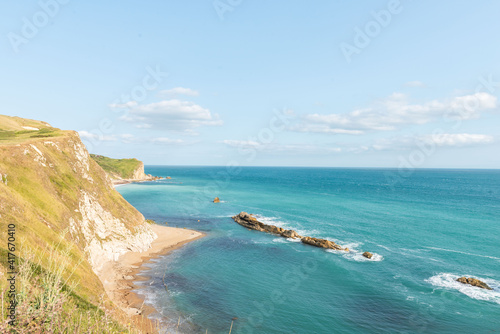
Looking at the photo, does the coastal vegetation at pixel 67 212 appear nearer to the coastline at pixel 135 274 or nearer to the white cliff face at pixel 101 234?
the white cliff face at pixel 101 234

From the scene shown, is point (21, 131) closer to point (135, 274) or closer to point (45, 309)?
point (135, 274)

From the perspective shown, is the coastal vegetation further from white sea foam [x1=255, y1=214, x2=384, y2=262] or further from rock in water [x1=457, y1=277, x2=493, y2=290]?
rock in water [x1=457, y1=277, x2=493, y2=290]

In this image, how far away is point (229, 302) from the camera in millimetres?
34438

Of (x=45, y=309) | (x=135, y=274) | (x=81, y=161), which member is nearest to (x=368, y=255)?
(x=135, y=274)

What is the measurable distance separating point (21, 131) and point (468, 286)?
95.1m

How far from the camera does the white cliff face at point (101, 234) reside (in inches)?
1576

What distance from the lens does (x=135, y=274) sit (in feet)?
136

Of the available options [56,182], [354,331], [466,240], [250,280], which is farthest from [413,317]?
[56,182]

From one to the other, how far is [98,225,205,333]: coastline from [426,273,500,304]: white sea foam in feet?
142

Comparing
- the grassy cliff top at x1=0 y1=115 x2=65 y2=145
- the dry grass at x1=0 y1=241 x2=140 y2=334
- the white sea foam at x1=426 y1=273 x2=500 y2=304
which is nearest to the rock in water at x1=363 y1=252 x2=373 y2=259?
the white sea foam at x1=426 y1=273 x2=500 y2=304

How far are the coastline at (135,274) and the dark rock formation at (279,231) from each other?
625 inches

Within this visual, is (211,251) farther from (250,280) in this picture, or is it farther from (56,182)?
(56,182)

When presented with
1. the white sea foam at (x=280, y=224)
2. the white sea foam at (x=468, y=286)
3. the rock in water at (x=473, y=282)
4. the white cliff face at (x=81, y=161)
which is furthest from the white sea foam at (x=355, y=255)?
the white cliff face at (x=81, y=161)

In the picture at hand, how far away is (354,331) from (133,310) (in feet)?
86.3
